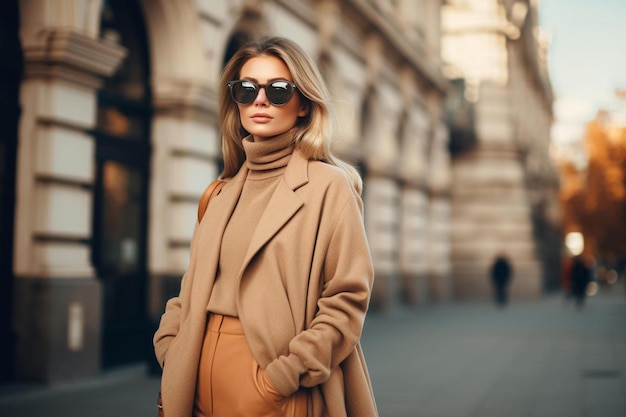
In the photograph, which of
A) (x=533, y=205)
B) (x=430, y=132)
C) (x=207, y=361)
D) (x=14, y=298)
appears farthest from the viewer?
(x=533, y=205)

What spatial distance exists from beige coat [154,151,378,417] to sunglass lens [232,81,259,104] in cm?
27

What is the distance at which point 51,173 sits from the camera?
320 inches

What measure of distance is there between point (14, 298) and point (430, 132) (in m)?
19.6

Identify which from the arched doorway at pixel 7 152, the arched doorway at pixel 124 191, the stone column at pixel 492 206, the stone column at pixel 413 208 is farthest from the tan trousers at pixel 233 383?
the stone column at pixel 492 206

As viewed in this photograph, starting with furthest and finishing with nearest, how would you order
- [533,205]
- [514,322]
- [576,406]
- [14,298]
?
[533,205]
[514,322]
[14,298]
[576,406]

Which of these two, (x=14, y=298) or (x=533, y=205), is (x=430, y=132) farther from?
(x=14, y=298)

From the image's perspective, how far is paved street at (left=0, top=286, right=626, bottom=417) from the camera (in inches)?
282

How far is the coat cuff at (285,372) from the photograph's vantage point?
223 cm

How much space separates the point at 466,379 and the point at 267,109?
7.32 meters

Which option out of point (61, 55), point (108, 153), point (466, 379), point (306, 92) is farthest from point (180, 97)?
point (306, 92)

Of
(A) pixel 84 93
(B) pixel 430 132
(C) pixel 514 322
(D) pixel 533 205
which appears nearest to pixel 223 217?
(A) pixel 84 93

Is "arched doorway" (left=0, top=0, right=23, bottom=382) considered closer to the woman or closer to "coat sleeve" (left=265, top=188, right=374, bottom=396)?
the woman

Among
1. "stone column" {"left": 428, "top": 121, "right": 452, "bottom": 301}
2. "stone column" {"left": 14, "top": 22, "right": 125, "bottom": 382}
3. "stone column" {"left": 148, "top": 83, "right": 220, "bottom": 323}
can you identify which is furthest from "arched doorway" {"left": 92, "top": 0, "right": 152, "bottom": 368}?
"stone column" {"left": 428, "top": 121, "right": 452, "bottom": 301}

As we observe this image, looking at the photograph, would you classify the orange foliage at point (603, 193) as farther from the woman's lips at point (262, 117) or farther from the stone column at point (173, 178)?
the woman's lips at point (262, 117)
